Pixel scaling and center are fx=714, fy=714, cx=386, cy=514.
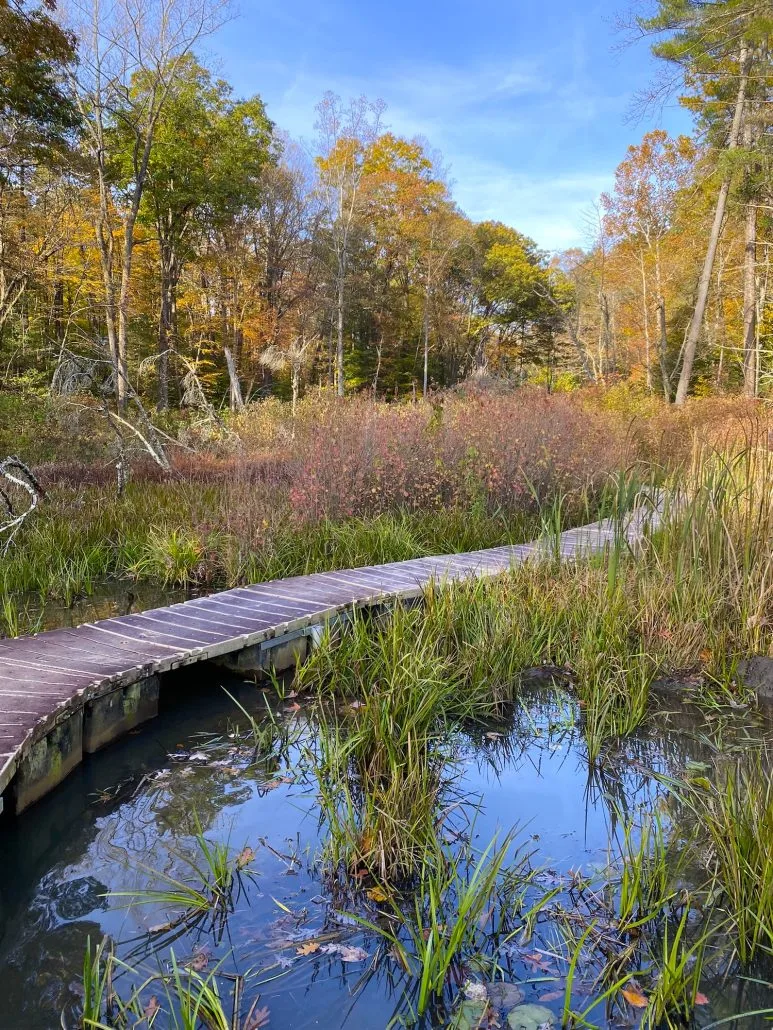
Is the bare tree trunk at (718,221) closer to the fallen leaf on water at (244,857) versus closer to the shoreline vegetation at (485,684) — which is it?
the shoreline vegetation at (485,684)

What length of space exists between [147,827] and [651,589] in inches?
112

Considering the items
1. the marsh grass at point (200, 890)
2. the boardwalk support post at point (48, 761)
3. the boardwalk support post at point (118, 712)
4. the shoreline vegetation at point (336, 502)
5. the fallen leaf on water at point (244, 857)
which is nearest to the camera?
the marsh grass at point (200, 890)

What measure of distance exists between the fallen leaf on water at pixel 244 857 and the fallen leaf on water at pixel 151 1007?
1.98 feet

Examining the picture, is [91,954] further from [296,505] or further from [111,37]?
[111,37]

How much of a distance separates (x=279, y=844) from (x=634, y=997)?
127 centimetres

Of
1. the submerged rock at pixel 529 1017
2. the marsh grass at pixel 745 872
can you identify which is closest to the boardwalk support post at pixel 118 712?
the submerged rock at pixel 529 1017

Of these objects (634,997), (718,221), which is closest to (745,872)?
(634,997)

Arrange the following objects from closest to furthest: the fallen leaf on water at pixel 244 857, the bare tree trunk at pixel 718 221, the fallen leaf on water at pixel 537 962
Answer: the fallen leaf on water at pixel 537 962, the fallen leaf on water at pixel 244 857, the bare tree trunk at pixel 718 221

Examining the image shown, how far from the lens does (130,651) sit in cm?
358

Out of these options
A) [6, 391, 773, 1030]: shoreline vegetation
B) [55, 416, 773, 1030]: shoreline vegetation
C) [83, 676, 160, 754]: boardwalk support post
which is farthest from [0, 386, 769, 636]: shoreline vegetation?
[83, 676, 160, 754]: boardwalk support post

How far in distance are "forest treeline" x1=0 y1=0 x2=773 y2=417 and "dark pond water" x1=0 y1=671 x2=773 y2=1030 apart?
19.8ft

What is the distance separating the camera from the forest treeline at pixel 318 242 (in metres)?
12.8

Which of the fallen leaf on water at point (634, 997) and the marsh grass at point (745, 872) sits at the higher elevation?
the marsh grass at point (745, 872)

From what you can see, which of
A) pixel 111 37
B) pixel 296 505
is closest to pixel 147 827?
pixel 296 505
